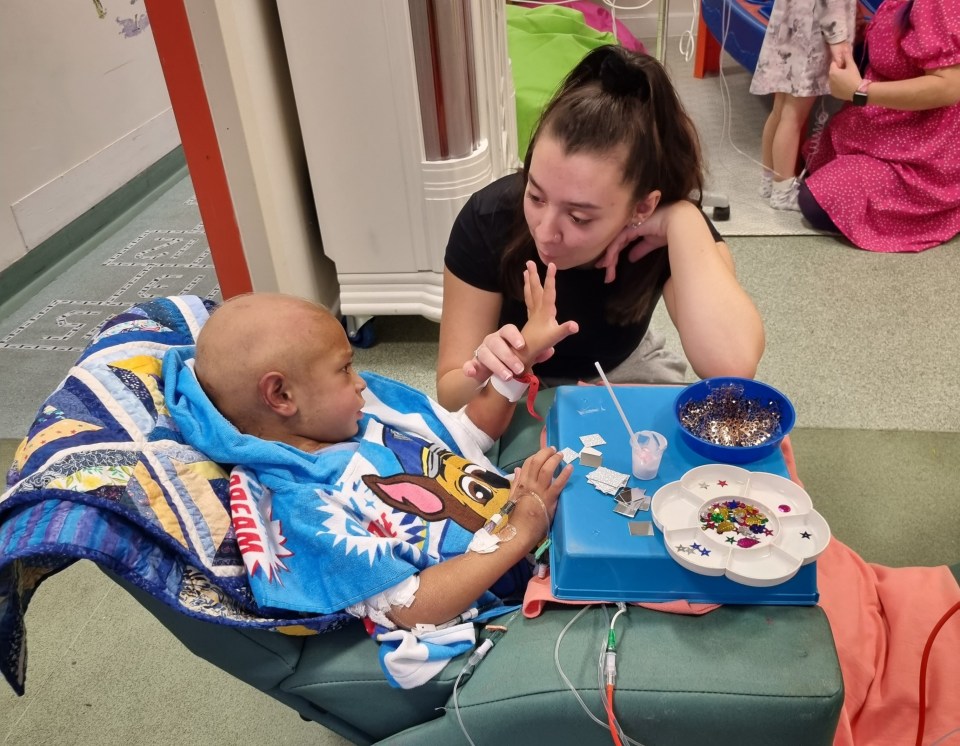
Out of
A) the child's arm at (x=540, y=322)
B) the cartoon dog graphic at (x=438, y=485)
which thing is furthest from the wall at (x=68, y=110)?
the child's arm at (x=540, y=322)

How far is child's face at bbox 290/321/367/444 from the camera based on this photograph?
3.58 ft

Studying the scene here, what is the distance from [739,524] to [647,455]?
153 millimetres

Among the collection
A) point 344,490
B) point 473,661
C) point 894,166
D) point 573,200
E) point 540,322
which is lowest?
point 894,166

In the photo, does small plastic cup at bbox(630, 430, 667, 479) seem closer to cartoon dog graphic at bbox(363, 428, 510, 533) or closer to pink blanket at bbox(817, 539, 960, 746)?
cartoon dog graphic at bbox(363, 428, 510, 533)

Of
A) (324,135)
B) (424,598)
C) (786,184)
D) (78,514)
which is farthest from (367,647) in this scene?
(786,184)

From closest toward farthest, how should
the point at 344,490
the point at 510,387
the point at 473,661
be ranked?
the point at 473,661, the point at 344,490, the point at 510,387

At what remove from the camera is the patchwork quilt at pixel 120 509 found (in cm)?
80

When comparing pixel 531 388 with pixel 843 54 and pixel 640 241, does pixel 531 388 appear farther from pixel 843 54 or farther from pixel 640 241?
pixel 843 54

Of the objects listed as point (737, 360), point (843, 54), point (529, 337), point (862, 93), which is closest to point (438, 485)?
point (529, 337)

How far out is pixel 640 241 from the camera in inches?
53.5

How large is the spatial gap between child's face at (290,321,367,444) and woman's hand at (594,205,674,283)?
504 mm

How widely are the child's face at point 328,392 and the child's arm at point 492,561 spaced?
274mm

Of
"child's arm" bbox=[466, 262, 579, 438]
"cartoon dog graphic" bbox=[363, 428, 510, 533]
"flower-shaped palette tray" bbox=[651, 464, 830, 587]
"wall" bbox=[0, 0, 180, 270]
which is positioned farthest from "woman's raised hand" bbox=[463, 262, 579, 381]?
"wall" bbox=[0, 0, 180, 270]

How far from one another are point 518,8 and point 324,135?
2.30m
